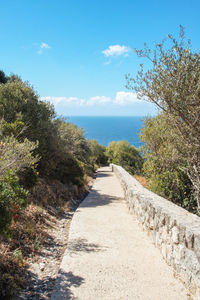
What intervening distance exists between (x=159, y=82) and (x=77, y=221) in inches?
201

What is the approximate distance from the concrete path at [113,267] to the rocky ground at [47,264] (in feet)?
0.76

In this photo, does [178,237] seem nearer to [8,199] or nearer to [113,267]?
[113,267]

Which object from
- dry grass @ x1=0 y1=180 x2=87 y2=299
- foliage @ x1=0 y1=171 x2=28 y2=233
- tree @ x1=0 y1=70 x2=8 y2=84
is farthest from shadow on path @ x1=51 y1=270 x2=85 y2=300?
tree @ x1=0 y1=70 x2=8 y2=84

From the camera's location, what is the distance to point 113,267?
4.51 m

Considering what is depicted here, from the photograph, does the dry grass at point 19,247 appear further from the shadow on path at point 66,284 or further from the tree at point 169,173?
the tree at point 169,173

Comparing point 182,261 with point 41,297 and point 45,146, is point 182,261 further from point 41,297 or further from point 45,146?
point 45,146

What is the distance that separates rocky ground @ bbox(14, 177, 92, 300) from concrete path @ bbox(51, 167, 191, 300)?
0.76ft

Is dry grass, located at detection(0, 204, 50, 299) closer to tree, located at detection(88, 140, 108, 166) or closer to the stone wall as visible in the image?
the stone wall

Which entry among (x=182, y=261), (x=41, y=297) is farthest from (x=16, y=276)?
(x=182, y=261)

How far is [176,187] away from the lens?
9367mm

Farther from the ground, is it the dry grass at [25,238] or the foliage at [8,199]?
the foliage at [8,199]

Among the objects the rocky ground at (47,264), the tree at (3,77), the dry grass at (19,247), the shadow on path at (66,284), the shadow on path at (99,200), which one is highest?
the tree at (3,77)

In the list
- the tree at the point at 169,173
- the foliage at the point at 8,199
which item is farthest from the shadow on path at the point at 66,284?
the tree at the point at 169,173

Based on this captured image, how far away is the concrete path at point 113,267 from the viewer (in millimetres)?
3696
